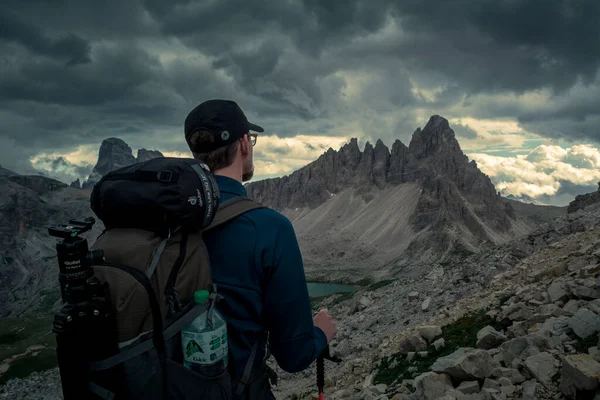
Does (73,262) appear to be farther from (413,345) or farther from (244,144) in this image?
(413,345)

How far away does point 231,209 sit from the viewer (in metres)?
3.77

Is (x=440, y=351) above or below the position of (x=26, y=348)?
above

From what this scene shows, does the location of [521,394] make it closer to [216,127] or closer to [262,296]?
[262,296]

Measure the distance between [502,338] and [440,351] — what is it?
3002mm

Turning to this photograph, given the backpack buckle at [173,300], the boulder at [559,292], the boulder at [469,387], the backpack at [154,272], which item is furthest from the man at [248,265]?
the boulder at [559,292]

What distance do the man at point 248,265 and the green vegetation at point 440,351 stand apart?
30.1ft

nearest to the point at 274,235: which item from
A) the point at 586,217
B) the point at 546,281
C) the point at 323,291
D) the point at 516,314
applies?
the point at 516,314

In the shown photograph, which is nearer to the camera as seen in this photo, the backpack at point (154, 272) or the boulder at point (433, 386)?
the backpack at point (154, 272)

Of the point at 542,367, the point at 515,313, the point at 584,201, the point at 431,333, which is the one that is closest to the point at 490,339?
the point at 515,313

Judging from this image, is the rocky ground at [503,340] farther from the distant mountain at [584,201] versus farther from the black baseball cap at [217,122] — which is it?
the distant mountain at [584,201]

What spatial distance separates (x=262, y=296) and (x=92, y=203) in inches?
69.4

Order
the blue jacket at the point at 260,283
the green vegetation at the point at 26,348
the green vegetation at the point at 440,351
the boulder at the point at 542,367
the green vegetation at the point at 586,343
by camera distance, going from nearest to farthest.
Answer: the blue jacket at the point at 260,283
the boulder at the point at 542,367
the green vegetation at the point at 586,343
the green vegetation at the point at 440,351
the green vegetation at the point at 26,348

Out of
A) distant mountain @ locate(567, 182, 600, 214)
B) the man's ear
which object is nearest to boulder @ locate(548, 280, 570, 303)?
the man's ear

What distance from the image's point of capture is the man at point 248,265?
12.1 ft
